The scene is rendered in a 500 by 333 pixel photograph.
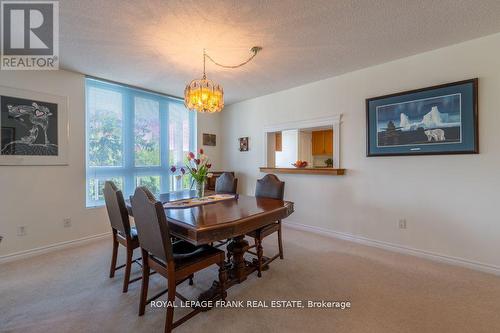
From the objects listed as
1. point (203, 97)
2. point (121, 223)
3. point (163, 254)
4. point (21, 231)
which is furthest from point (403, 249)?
point (21, 231)

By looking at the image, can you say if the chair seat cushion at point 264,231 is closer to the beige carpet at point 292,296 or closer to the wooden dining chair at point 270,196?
the wooden dining chair at point 270,196

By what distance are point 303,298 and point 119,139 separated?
11.3 ft

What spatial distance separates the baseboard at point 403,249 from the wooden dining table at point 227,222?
1.55m

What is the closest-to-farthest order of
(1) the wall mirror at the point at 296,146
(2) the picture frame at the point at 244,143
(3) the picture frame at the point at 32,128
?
(3) the picture frame at the point at 32,128 < (1) the wall mirror at the point at 296,146 < (2) the picture frame at the point at 244,143

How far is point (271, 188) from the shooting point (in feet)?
9.00

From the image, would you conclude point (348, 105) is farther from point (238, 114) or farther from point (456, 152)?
point (238, 114)

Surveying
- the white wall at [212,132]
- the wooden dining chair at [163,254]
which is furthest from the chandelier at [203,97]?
the white wall at [212,132]

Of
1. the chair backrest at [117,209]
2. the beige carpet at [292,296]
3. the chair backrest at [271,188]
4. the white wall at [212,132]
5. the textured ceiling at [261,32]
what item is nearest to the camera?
the beige carpet at [292,296]

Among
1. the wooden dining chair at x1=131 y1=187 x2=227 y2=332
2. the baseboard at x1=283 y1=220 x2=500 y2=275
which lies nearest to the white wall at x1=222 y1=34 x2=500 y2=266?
the baseboard at x1=283 y1=220 x2=500 y2=275

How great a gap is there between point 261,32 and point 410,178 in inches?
95.8

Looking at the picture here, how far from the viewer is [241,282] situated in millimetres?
2105

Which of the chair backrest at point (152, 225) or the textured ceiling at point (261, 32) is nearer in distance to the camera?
the chair backrest at point (152, 225)

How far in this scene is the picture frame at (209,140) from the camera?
15.7 feet

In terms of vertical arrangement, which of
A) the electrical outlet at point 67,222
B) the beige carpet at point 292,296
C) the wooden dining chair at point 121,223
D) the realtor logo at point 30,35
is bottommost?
the beige carpet at point 292,296
